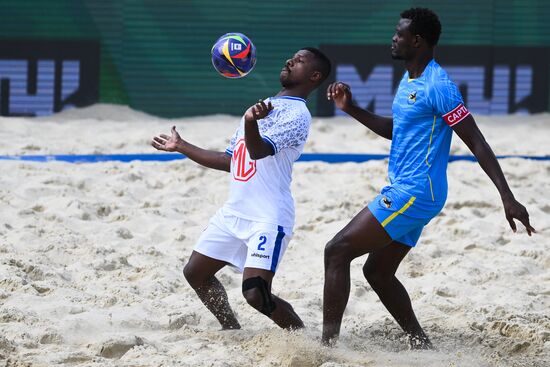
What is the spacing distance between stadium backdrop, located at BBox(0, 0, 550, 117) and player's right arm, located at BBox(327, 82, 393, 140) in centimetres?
667

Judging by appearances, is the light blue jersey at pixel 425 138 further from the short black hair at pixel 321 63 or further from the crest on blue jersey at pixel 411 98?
the short black hair at pixel 321 63

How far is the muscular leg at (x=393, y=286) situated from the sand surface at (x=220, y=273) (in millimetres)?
137

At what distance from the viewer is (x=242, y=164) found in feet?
16.6

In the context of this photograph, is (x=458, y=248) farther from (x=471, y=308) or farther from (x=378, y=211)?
(x=378, y=211)

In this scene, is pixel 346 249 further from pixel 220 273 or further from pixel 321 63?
pixel 220 273

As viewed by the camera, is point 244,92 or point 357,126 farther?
point 244,92

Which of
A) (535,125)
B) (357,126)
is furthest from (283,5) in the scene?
(535,125)

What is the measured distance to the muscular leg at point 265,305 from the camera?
15.8 ft

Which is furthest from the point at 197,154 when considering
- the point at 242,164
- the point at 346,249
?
the point at 346,249

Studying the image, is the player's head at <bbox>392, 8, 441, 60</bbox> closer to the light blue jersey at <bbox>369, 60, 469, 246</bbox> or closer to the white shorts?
the light blue jersey at <bbox>369, 60, 469, 246</bbox>

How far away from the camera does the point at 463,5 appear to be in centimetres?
1218

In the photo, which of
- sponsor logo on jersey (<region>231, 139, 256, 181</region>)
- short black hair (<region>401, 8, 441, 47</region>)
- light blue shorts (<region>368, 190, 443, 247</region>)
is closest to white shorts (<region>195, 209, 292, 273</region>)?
sponsor logo on jersey (<region>231, 139, 256, 181</region>)

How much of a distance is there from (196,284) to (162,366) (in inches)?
32.2

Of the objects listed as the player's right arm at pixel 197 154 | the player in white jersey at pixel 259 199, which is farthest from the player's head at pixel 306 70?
the player's right arm at pixel 197 154
